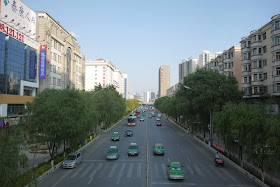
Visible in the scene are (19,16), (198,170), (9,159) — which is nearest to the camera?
(9,159)

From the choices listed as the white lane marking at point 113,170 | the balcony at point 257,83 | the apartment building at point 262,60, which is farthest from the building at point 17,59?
the apartment building at point 262,60

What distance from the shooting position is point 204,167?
24.7 metres

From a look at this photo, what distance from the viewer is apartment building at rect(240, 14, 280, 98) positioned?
40.2 meters

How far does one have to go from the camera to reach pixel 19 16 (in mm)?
42250

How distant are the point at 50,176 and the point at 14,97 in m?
23.6

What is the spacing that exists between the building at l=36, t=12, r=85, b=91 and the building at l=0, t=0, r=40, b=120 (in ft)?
7.86

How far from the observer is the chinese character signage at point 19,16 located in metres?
38.0

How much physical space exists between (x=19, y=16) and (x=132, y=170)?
36350 millimetres

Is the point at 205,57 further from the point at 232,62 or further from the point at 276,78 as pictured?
the point at 276,78

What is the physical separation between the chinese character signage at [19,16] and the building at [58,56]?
12.2ft

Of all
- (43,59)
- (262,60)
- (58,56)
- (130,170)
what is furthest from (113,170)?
(58,56)

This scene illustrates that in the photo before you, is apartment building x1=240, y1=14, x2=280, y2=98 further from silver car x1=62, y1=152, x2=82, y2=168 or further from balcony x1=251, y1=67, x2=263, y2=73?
silver car x1=62, y1=152, x2=82, y2=168

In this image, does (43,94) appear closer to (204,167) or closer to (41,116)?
(41,116)

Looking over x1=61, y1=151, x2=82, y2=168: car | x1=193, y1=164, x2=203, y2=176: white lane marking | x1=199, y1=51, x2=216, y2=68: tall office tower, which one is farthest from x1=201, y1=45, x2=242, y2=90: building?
x1=199, y1=51, x2=216, y2=68: tall office tower
